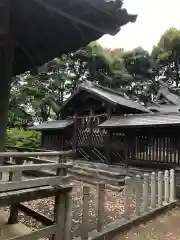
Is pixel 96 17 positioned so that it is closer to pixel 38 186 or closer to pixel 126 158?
pixel 38 186

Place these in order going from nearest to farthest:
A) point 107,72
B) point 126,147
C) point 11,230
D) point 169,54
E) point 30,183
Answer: point 30,183, point 11,230, point 126,147, point 169,54, point 107,72

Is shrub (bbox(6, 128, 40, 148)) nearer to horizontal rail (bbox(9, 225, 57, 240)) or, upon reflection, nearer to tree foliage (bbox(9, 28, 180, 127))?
tree foliage (bbox(9, 28, 180, 127))

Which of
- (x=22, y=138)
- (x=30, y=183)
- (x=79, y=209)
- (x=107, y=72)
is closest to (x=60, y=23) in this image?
(x=30, y=183)

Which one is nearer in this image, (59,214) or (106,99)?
(59,214)

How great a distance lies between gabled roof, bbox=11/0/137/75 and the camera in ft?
11.3

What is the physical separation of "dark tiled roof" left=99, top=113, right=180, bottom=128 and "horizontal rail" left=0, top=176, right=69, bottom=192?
286 inches

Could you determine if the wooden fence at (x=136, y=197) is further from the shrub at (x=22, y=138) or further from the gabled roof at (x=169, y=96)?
the gabled roof at (x=169, y=96)

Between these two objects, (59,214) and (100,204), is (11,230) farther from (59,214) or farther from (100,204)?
(100,204)

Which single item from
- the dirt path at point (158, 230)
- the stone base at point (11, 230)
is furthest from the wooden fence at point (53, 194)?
the dirt path at point (158, 230)

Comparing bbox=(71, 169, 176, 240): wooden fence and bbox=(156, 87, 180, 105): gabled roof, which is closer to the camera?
bbox=(71, 169, 176, 240): wooden fence

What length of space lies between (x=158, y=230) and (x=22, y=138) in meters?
18.2

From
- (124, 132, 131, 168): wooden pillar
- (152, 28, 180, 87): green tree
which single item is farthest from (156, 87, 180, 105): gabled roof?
(152, 28, 180, 87): green tree

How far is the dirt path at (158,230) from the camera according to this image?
5.58 m

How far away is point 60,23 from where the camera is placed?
3896 millimetres
